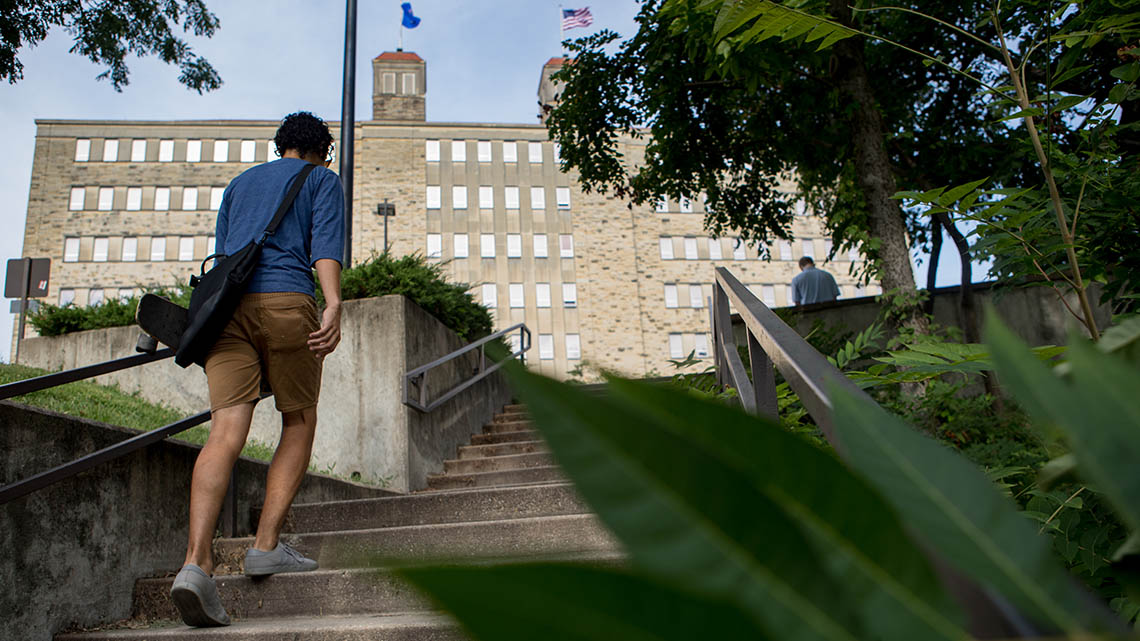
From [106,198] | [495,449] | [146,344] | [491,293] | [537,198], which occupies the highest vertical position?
[106,198]

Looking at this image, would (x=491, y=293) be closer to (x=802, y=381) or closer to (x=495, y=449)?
(x=495, y=449)

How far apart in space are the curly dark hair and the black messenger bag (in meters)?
0.53

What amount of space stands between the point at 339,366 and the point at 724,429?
5526 millimetres

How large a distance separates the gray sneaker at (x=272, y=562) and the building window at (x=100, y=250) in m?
40.8

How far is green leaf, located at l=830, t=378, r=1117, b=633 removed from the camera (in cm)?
18

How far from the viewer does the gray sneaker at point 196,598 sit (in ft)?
7.49

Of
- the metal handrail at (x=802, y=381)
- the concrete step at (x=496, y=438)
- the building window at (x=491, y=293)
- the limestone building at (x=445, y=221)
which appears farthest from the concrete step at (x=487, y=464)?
the building window at (x=491, y=293)

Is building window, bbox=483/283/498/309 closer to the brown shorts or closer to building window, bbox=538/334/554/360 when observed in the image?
building window, bbox=538/334/554/360

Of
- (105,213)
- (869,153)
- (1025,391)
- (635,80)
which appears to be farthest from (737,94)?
(105,213)

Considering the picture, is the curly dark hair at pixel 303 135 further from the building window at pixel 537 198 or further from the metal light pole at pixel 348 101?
the building window at pixel 537 198

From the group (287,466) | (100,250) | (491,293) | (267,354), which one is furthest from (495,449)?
(100,250)

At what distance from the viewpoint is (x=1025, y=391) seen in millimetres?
181

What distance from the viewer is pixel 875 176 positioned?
7.39 metres

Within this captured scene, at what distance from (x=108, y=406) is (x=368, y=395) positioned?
1497mm
